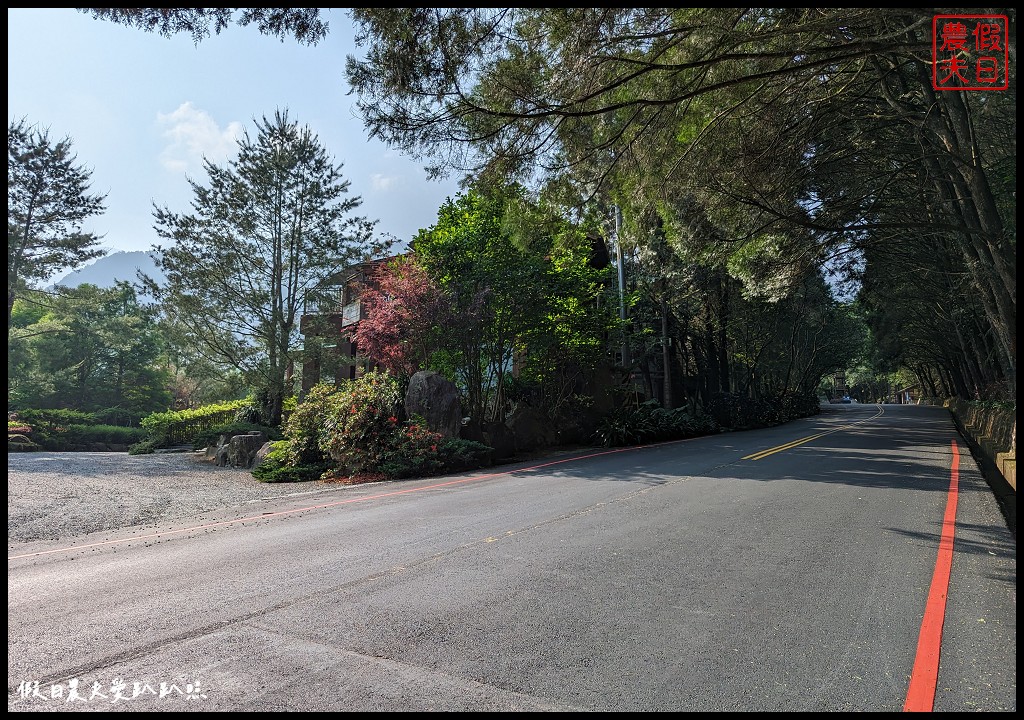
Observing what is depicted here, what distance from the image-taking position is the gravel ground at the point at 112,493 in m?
7.12

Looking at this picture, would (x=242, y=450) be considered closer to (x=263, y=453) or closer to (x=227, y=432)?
(x=263, y=453)

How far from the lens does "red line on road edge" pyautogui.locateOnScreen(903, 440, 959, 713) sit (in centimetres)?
245

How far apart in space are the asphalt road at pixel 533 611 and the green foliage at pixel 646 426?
10.3 meters

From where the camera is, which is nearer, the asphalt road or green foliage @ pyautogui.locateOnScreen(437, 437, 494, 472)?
the asphalt road

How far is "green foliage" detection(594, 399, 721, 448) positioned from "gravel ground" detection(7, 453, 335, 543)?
928 cm

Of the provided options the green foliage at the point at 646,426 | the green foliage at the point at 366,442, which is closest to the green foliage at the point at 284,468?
the green foliage at the point at 366,442

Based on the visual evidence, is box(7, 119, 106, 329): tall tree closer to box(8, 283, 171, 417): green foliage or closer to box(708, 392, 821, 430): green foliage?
box(8, 283, 171, 417): green foliage

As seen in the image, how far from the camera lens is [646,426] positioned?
18109 millimetres

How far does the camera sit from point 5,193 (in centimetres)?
279

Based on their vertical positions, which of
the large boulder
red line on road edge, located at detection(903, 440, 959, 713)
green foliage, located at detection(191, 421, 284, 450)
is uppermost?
the large boulder

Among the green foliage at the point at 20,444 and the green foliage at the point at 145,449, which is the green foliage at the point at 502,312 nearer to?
the green foliage at the point at 145,449

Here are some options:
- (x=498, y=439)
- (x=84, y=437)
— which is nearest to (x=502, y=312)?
(x=498, y=439)

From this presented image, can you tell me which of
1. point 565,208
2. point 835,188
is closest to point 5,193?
point 565,208

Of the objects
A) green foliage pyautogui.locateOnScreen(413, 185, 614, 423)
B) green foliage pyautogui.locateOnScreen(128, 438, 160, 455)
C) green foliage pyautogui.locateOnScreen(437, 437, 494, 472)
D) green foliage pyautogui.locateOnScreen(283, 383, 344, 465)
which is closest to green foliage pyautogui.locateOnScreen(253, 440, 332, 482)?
green foliage pyautogui.locateOnScreen(283, 383, 344, 465)
